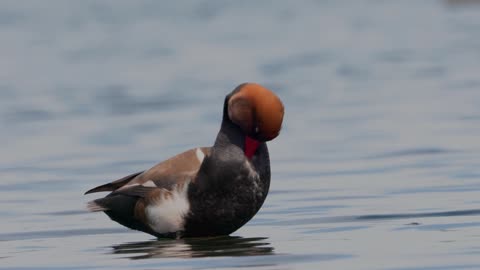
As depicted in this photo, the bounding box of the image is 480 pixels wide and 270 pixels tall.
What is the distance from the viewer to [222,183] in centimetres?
912

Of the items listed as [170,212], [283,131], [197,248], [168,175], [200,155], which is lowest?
[197,248]

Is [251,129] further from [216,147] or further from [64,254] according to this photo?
[64,254]

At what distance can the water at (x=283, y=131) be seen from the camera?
913cm

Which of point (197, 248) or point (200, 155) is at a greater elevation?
point (200, 155)

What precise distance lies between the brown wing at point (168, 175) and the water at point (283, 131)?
1.28ft

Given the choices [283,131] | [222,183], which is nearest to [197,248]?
[222,183]

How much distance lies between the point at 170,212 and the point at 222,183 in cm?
43

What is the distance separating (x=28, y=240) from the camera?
9.88 metres

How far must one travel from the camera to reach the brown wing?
9328 millimetres

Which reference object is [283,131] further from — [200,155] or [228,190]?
[228,190]

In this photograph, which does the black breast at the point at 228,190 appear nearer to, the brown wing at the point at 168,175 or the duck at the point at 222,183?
the duck at the point at 222,183

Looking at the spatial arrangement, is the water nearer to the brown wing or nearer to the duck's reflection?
the duck's reflection

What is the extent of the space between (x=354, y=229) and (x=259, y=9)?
112ft

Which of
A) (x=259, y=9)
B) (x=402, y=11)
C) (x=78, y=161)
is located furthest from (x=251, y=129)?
(x=259, y=9)
